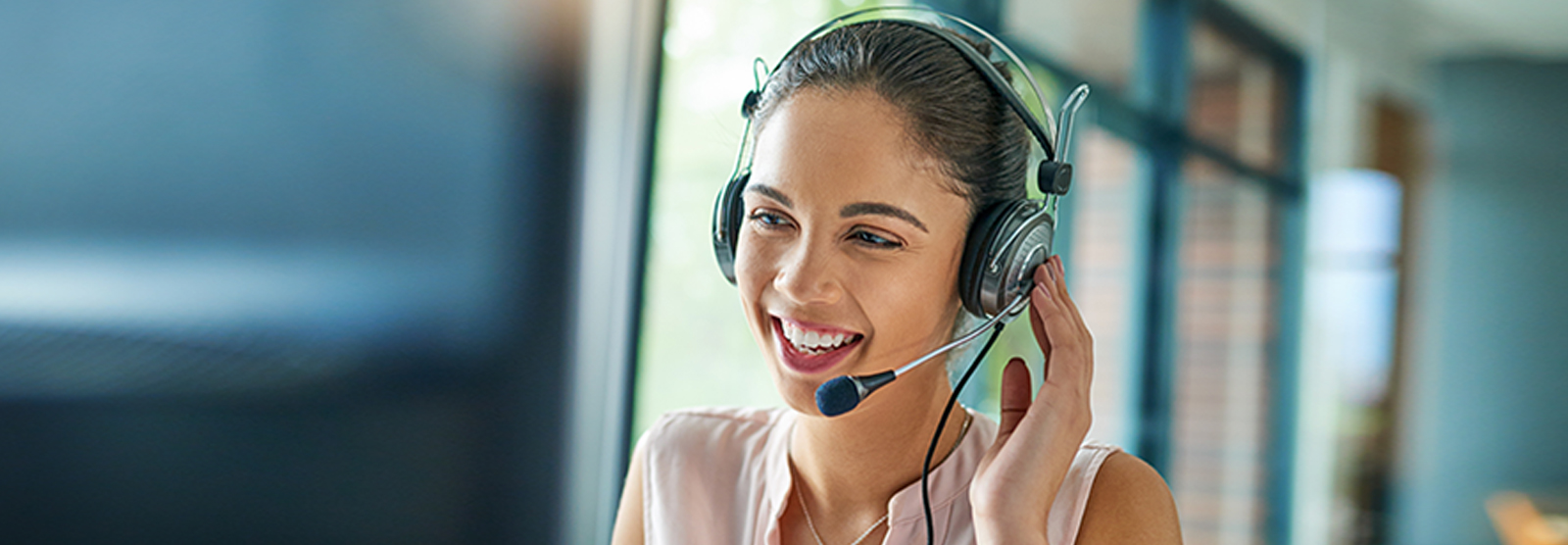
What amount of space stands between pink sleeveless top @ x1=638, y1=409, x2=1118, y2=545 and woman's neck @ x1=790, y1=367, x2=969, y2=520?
3 centimetres

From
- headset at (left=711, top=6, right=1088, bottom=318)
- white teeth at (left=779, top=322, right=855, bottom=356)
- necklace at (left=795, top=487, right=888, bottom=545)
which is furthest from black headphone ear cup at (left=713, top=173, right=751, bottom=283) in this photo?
necklace at (left=795, top=487, right=888, bottom=545)

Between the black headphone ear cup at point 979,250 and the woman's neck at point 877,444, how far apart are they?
4.8 inches

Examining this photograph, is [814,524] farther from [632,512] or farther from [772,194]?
[772,194]

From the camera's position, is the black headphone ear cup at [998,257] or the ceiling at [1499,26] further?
the ceiling at [1499,26]

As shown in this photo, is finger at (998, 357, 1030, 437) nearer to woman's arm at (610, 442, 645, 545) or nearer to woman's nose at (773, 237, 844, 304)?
woman's nose at (773, 237, 844, 304)

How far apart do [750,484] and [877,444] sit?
174mm

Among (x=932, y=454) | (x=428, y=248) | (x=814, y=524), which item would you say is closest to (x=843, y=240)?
(x=932, y=454)

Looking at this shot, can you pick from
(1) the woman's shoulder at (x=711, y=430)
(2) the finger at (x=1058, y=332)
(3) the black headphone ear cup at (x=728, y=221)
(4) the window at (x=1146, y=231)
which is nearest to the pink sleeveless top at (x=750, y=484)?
(1) the woman's shoulder at (x=711, y=430)

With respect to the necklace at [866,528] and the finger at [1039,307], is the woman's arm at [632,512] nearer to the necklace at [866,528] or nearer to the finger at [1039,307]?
the necklace at [866,528]

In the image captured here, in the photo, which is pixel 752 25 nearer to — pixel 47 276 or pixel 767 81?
pixel 767 81

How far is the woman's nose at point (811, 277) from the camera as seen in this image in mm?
885

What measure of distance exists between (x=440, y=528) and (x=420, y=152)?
0.56 meters

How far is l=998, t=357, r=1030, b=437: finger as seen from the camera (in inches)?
37.2

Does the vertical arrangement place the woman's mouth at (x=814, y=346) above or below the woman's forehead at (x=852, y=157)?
below
